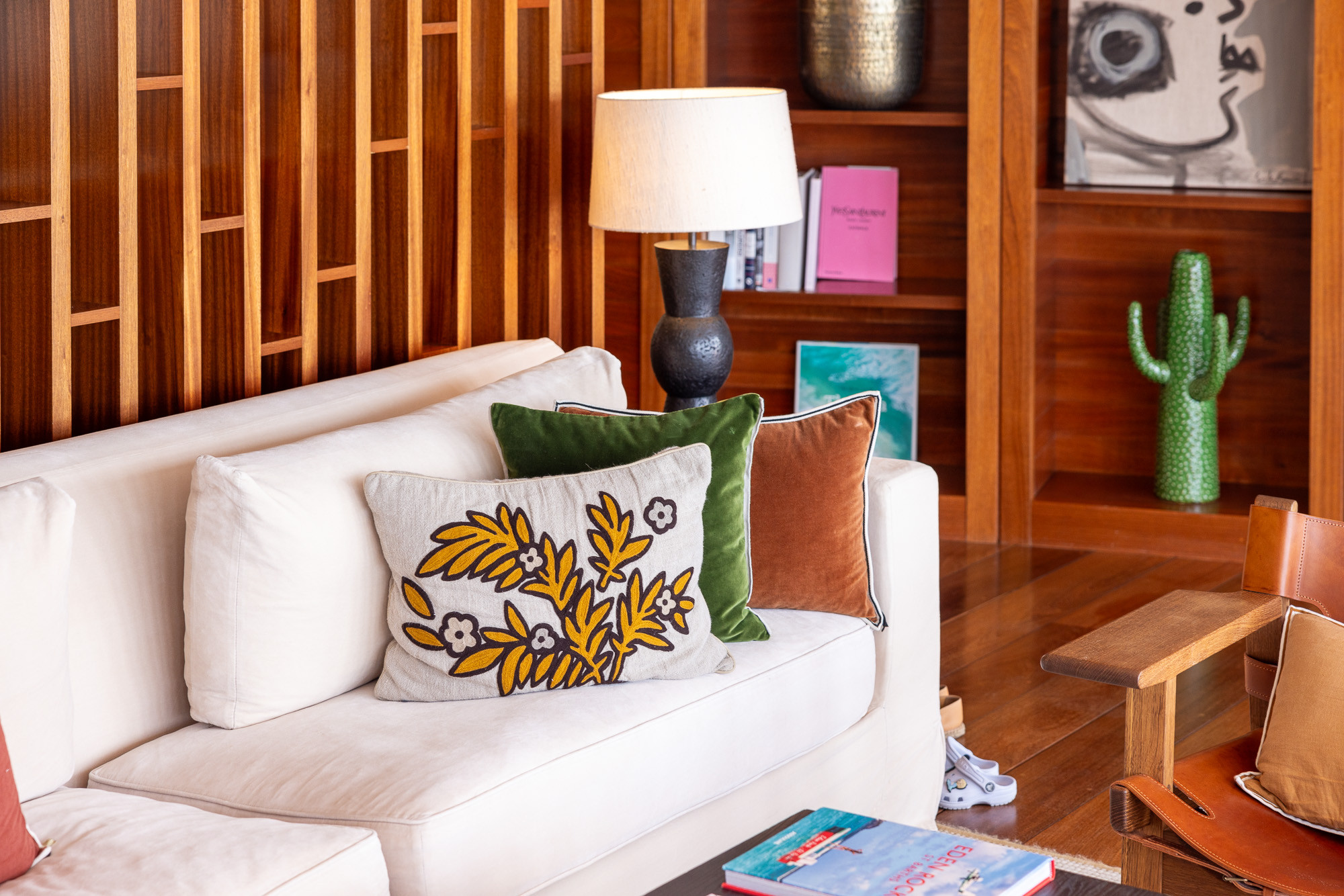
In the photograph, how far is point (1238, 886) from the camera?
1.82 meters

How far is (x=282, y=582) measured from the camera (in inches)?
82.9

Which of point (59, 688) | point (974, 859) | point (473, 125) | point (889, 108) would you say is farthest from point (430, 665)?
point (889, 108)

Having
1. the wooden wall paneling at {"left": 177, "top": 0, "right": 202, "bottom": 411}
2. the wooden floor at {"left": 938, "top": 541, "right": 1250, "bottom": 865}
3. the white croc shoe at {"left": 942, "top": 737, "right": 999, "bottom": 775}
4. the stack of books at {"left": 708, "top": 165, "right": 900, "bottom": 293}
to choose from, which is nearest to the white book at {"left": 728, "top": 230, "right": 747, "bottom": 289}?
the stack of books at {"left": 708, "top": 165, "right": 900, "bottom": 293}

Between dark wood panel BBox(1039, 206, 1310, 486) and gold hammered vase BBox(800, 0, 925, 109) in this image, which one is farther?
dark wood panel BBox(1039, 206, 1310, 486)

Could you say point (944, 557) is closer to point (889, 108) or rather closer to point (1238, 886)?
point (889, 108)

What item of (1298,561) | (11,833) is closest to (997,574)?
(1298,561)

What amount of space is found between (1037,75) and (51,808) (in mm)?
3244

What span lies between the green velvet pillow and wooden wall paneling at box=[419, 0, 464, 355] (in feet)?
2.73

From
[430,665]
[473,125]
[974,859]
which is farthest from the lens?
[473,125]

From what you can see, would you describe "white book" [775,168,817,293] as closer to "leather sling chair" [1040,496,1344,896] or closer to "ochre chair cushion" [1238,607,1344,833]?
"leather sling chair" [1040,496,1344,896]

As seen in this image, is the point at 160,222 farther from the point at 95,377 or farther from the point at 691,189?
the point at 691,189

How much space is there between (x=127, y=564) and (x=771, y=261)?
2.71m

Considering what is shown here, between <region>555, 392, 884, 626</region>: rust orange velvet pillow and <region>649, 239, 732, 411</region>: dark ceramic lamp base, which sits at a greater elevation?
<region>649, 239, 732, 411</region>: dark ceramic lamp base

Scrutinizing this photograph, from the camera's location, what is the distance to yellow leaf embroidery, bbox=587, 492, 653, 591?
2170 mm
